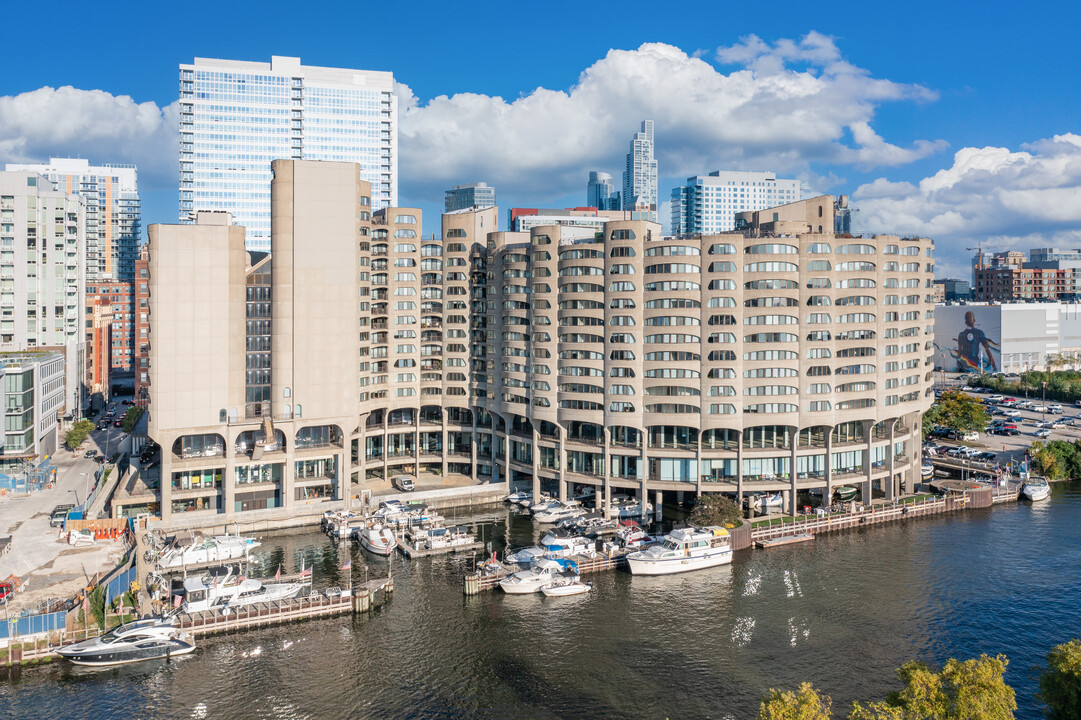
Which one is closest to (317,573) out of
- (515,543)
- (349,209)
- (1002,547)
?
(515,543)

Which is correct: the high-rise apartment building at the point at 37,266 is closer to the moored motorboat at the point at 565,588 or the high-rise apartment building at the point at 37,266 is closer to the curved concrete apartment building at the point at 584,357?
the curved concrete apartment building at the point at 584,357

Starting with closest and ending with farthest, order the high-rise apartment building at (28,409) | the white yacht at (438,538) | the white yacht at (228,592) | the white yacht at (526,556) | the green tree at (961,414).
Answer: the white yacht at (228,592)
the white yacht at (526,556)
the white yacht at (438,538)
the high-rise apartment building at (28,409)
the green tree at (961,414)

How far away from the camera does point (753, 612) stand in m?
72.6

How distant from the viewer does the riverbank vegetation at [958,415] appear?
148875 millimetres

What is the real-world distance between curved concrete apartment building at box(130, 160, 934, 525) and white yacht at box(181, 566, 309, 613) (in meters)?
23.5

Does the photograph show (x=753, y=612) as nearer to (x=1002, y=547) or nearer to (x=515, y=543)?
(x=515, y=543)

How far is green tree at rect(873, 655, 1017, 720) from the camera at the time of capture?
3634cm

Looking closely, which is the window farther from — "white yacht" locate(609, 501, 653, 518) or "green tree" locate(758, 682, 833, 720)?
"green tree" locate(758, 682, 833, 720)

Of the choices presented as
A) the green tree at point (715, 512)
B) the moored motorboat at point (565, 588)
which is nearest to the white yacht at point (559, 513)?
the green tree at point (715, 512)

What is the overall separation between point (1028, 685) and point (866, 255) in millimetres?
57179

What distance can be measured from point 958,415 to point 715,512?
263ft

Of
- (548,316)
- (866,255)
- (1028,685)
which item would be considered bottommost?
(1028,685)

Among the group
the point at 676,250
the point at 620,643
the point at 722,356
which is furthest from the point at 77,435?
the point at 620,643

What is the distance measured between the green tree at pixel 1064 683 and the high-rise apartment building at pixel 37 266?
160m
